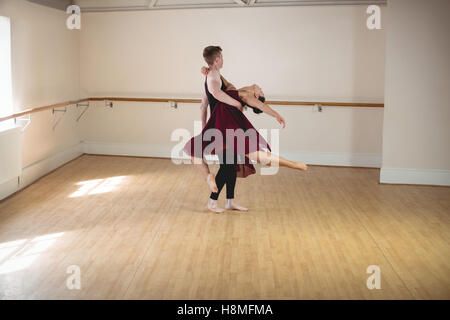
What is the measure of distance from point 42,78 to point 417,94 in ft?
15.3

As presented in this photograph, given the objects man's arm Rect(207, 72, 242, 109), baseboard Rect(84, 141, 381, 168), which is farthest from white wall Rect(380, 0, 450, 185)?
man's arm Rect(207, 72, 242, 109)

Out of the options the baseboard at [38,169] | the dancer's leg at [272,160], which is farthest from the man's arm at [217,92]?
the baseboard at [38,169]

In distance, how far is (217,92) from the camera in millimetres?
4852

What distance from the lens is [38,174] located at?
6641 millimetres

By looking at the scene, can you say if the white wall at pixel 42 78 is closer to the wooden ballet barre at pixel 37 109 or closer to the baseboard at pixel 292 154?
→ the wooden ballet barre at pixel 37 109

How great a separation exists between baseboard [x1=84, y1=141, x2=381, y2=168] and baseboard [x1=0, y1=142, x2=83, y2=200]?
0.31m

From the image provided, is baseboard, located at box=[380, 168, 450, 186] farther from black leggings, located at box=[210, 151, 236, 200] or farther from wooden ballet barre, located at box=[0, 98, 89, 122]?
wooden ballet barre, located at box=[0, 98, 89, 122]

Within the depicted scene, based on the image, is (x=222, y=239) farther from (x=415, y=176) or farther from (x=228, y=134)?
(x=415, y=176)

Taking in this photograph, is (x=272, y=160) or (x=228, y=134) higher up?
(x=228, y=134)

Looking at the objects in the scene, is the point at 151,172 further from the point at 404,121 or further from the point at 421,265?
the point at 421,265

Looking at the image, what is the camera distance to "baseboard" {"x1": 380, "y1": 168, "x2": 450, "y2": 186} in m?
6.62

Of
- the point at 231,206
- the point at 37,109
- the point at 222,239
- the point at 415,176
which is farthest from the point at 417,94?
the point at 37,109
